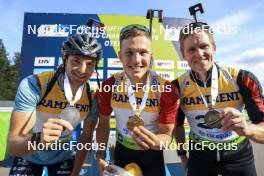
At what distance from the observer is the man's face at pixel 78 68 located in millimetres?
2719

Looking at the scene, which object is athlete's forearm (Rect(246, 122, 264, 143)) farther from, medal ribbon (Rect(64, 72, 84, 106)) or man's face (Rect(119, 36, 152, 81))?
medal ribbon (Rect(64, 72, 84, 106))

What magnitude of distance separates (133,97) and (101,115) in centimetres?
44

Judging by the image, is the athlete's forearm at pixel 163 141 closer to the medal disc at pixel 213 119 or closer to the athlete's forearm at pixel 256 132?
the medal disc at pixel 213 119

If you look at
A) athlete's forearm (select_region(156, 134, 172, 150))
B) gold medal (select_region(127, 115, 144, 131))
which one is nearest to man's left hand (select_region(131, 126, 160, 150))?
athlete's forearm (select_region(156, 134, 172, 150))

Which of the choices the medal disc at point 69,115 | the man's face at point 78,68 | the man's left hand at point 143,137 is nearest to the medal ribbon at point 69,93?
the man's face at point 78,68

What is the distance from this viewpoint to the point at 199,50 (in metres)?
2.65

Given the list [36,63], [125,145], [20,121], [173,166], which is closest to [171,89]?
[125,145]

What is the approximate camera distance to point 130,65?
2559 mm

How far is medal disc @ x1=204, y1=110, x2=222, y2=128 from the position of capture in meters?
2.32

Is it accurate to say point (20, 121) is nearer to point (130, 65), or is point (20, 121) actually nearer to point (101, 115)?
point (101, 115)

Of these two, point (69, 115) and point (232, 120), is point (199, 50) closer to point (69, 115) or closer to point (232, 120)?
point (232, 120)

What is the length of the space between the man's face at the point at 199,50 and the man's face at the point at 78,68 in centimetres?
101

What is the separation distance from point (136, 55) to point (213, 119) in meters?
0.91

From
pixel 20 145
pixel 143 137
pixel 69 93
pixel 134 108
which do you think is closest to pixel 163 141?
pixel 143 137
